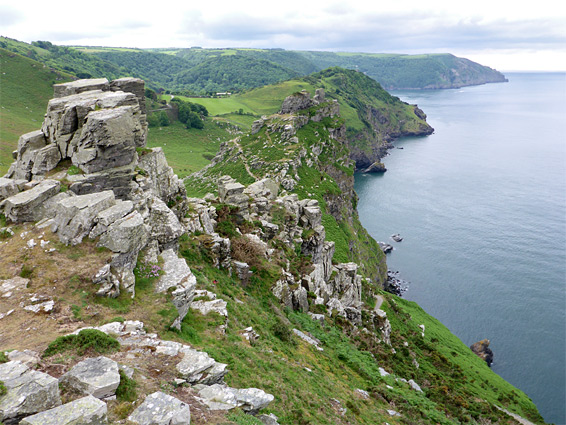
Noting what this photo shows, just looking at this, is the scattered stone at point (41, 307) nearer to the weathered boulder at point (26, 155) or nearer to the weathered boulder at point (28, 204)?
the weathered boulder at point (28, 204)

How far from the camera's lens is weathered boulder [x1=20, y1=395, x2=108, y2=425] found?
12.0m

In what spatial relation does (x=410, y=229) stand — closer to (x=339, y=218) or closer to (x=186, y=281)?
(x=339, y=218)

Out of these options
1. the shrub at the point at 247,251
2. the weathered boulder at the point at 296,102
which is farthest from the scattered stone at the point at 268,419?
the weathered boulder at the point at 296,102

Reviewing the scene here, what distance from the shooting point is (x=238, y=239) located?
41375 mm

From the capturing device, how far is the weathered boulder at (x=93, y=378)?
46.1ft

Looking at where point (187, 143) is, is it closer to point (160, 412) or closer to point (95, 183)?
point (95, 183)

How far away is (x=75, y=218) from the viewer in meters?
24.2

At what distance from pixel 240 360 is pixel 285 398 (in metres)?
3.50

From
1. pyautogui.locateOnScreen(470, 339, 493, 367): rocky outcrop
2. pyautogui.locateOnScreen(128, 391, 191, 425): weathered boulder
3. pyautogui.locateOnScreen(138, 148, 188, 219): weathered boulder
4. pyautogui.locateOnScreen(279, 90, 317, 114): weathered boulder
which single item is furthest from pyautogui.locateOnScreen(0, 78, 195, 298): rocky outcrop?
pyautogui.locateOnScreen(279, 90, 317, 114): weathered boulder

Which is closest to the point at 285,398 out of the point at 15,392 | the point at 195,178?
the point at 15,392

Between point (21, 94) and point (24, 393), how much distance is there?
186 metres

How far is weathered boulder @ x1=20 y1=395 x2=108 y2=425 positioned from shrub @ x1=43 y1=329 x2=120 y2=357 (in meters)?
4.42

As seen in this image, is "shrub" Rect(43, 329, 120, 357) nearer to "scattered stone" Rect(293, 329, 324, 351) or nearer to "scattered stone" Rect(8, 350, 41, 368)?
"scattered stone" Rect(8, 350, 41, 368)

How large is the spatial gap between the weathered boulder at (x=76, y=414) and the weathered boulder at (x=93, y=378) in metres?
0.95
